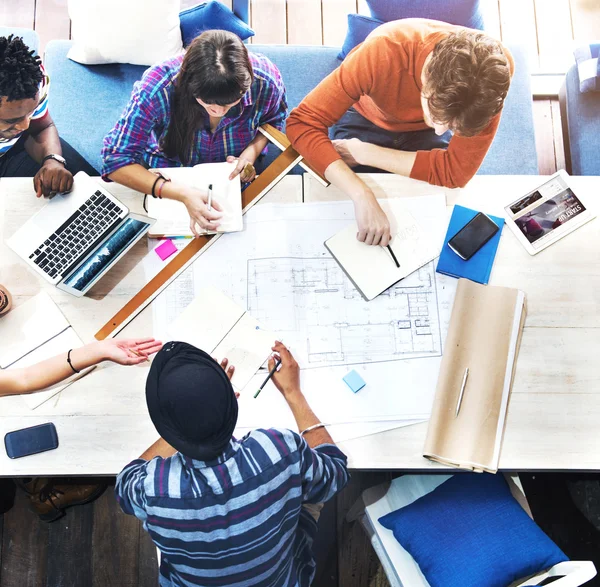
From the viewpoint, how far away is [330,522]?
2.05 m

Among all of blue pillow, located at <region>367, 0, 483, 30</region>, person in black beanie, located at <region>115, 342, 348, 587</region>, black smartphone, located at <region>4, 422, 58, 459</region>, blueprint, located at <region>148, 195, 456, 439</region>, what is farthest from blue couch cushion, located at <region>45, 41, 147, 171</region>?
person in black beanie, located at <region>115, 342, 348, 587</region>

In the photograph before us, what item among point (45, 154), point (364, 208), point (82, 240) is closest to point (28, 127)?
point (45, 154)

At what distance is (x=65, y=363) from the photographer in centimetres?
145

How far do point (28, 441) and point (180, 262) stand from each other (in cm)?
56

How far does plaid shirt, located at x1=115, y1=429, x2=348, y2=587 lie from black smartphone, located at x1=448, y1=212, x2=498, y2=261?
2.12ft

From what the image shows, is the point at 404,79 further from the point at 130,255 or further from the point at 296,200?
the point at 130,255

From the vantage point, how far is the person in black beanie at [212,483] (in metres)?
1.14

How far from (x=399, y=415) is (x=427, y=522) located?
0.94 feet

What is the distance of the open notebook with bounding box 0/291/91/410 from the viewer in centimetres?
151

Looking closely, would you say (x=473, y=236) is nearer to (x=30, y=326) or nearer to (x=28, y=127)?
(x=30, y=326)

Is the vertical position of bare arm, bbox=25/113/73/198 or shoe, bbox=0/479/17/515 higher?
bare arm, bbox=25/113/73/198

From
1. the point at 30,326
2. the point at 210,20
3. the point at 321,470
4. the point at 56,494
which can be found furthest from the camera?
the point at 56,494

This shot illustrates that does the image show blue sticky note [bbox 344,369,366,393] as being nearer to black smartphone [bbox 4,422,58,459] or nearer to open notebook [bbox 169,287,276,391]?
open notebook [bbox 169,287,276,391]

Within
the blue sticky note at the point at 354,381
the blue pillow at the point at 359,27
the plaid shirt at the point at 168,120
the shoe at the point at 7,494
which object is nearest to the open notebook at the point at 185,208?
the plaid shirt at the point at 168,120
